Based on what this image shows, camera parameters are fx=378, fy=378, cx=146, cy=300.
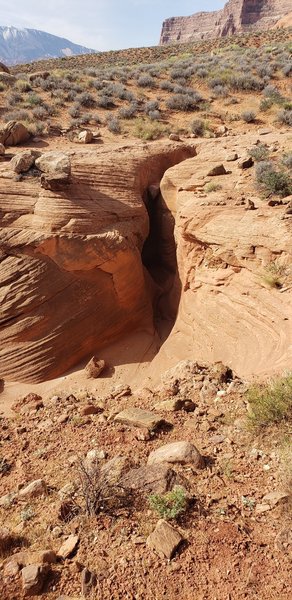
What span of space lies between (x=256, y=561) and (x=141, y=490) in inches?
46.7

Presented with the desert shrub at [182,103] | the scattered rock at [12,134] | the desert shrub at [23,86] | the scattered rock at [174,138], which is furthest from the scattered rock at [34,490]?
the desert shrub at [23,86]

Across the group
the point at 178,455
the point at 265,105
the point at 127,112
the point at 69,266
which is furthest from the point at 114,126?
the point at 178,455

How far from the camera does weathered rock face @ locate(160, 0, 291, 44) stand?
74031 mm

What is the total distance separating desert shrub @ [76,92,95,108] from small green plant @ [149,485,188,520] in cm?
1608

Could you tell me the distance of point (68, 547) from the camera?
3.22 meters

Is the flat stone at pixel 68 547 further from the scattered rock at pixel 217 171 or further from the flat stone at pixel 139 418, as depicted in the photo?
the scattered rock at pixel 217 171

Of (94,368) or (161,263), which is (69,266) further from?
(161,263)

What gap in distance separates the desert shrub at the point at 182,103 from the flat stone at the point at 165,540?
16.6 m

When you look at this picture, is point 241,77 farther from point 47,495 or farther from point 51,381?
point 47,495

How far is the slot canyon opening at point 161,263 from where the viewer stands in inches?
404

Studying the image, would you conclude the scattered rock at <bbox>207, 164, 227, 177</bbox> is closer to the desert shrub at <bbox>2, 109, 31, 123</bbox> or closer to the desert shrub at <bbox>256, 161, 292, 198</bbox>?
the desert shrub at <bbox>256, 161, 292, 198</bbox>

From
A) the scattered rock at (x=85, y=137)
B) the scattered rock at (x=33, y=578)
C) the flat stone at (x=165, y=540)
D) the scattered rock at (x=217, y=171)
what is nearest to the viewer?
the scattered rock at (x=33, y=578)

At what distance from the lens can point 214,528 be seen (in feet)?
10.9

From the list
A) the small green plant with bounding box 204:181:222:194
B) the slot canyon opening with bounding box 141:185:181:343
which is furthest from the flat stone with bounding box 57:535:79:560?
the small green plant with bounding box 204:181:222:194
